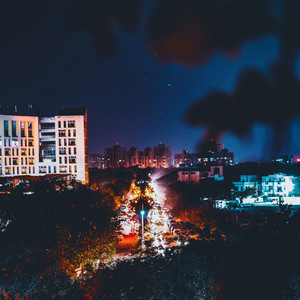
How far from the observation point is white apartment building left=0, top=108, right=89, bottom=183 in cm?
2797

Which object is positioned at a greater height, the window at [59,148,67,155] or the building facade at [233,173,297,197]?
the window at [59,148,67,155]

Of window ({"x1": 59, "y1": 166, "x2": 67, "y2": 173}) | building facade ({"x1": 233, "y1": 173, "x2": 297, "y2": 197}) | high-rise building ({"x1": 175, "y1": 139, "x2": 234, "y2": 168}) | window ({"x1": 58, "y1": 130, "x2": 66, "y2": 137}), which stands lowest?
building facade ({"x1": 233, "y1": 173, "x2": 297, "y2": 197})

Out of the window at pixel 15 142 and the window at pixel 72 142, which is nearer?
the window at pixel 15 142

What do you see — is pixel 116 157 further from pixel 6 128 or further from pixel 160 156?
pixel 6 128

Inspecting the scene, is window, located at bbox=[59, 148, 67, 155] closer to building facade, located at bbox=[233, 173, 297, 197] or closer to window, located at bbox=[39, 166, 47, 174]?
window, located at bbox=[39, 166, 47, 174]

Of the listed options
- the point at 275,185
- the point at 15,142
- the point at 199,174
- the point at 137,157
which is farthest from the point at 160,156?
the point at 275,185

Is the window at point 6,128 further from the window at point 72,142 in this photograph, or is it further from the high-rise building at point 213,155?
the high-rise building at point 213,155

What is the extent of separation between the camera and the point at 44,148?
96.4 feet

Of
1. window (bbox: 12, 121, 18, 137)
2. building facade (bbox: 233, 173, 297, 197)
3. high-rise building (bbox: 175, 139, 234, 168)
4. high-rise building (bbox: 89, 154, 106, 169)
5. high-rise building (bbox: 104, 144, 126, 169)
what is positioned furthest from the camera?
high-rise building (bbox: 89, 154, 106, 169)

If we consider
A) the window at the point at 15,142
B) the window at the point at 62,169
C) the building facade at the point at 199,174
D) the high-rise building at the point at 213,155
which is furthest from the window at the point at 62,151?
the high-rise building at the point at 213,155

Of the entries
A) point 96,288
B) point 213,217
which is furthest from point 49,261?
point 213,217

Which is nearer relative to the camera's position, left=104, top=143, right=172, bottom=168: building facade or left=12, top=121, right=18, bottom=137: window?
left=12, top=121, right=18, bottom=137: window

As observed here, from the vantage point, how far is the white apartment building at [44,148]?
27969 mm

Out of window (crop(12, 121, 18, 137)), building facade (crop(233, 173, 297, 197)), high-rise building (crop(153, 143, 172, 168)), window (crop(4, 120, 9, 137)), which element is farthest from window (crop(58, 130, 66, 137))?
high-rise building (crop(153, 143, 172, 168))
